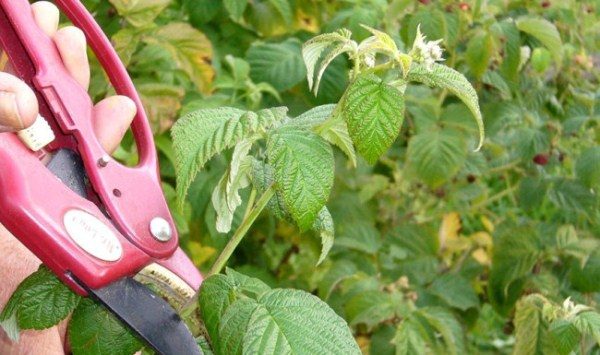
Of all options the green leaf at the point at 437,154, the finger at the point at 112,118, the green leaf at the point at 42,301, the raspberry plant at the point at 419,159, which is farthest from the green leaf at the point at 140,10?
the green leaf at the point at 42,301

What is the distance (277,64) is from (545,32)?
430 mm

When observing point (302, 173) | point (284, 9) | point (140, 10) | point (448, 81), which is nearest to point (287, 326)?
point (302, 173)

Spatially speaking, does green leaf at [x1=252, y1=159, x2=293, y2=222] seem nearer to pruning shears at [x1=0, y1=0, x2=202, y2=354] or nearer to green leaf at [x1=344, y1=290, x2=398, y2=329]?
pruning shears at [x1=0, y1=0, x2=202, y2=354]

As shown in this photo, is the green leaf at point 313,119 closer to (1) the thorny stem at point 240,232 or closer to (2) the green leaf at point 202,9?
(1) the thorny stem at point 240,232

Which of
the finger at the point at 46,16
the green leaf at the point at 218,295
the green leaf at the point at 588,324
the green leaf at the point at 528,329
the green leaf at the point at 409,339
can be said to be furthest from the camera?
the green leaf at the point at 409,339

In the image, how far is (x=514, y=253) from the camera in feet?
5.61

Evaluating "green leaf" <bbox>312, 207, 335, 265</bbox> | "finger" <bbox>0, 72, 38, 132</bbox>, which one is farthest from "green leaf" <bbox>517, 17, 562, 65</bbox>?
"finger" <bbox>0, 72, 38, 132</bbox>

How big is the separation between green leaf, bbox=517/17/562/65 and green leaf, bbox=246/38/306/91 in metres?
0.37

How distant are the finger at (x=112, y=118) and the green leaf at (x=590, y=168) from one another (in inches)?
39.0

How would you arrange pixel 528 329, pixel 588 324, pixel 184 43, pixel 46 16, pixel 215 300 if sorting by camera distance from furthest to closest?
pixel 184 43 < pixel 528 329 < pixel 588 324 < pixel 46 16 < pixel 215 300

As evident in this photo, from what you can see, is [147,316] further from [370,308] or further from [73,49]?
A: [370,308]

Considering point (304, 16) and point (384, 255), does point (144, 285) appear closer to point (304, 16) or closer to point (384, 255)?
point (384, 255)

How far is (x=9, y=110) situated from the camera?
738 millimetres

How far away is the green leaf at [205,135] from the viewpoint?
2.77 feet
